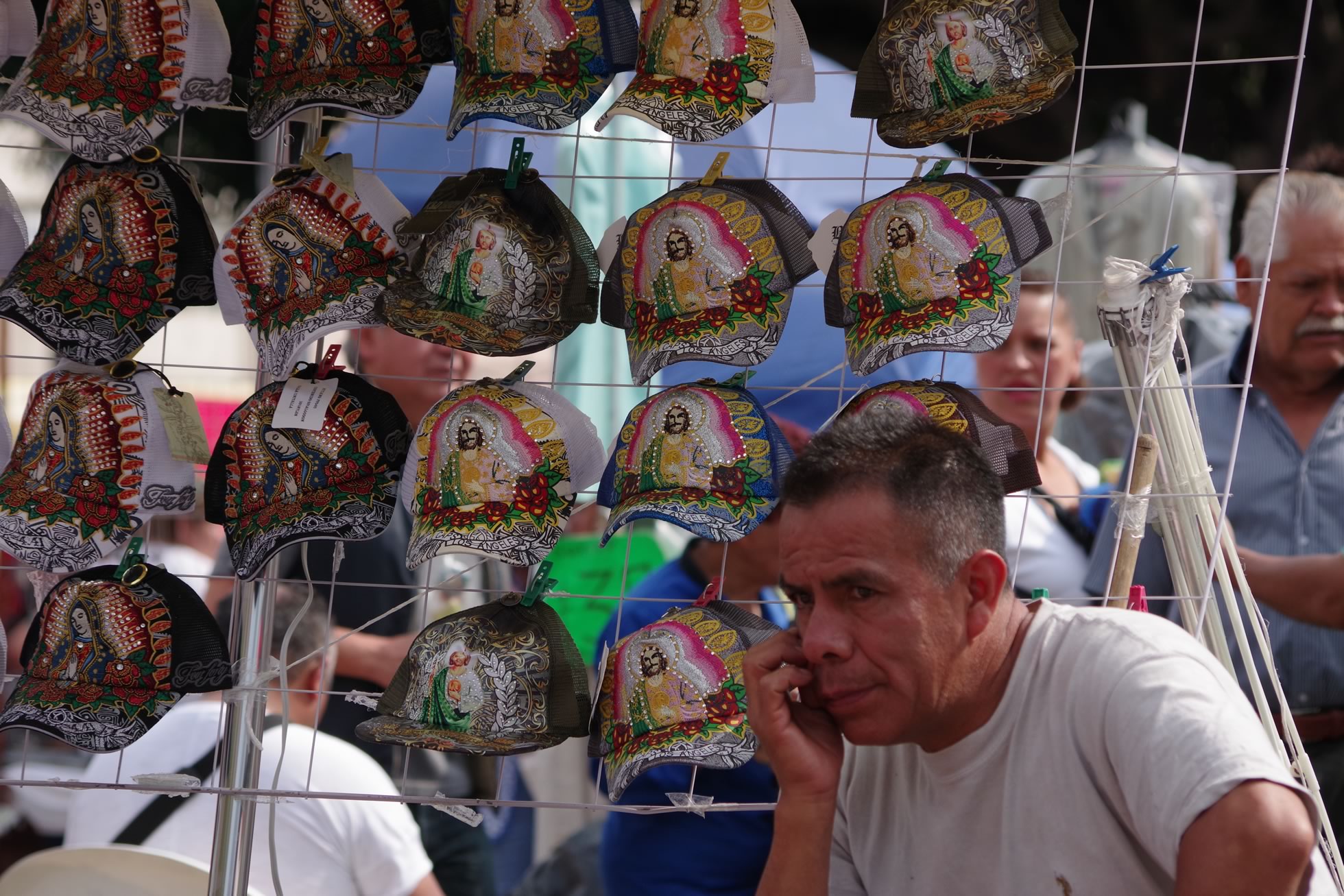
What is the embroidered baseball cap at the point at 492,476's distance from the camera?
1.68 meters

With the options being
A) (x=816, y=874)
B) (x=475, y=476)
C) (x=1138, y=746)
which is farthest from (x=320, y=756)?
(x=1138, y=746)

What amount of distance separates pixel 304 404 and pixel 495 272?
297mm

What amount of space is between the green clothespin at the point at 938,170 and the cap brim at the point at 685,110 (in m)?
0.22

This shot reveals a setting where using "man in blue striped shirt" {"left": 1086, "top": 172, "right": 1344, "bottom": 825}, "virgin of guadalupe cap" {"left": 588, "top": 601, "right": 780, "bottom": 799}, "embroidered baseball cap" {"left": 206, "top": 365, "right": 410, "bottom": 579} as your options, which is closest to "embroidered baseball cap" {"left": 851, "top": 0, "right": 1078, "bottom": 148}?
"virgin of guadalupe cap" {"left": 588, "top": 601, "right": 780, "bottom": 799}

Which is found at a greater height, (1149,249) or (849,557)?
(1149,249)

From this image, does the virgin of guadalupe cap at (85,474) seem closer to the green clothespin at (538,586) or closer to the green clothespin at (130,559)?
the green clothespin at (130,559)

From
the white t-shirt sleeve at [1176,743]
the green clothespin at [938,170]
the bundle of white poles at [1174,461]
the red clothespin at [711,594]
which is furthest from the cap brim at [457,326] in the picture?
the white t-shirt sleeve at [1176,743]

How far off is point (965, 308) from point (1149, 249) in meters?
3.76

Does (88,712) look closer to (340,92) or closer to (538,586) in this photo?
(538,586)

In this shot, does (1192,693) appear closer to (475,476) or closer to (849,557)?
(849,557)

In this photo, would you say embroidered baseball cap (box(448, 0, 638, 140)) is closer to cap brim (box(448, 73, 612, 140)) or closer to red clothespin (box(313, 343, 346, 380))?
cap brim (box(448, 73, 612, 140))

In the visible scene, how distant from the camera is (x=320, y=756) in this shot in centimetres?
245

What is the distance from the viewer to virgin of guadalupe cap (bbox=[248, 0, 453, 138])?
1754mm

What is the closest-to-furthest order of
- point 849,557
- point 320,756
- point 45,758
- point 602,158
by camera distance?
point 849,557 → point 320,756 → point 602,158 → point 45,758
